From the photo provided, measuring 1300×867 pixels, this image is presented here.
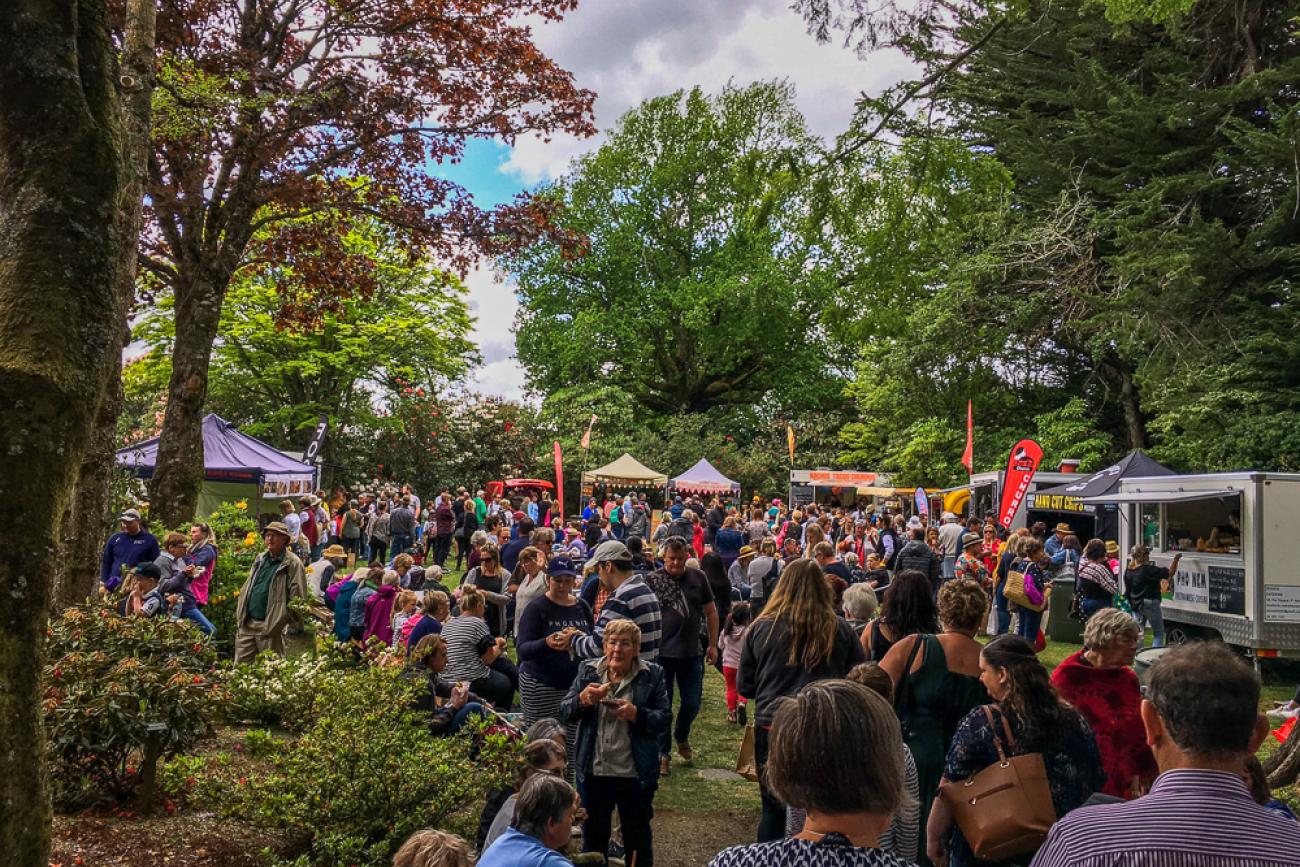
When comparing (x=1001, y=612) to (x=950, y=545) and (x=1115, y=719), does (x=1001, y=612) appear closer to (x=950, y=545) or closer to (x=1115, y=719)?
(x=950, y=545)

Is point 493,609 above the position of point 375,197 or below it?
below

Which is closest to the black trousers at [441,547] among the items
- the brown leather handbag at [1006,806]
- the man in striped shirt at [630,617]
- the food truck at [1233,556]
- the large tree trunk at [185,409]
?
the large tree trunk at [185,409]

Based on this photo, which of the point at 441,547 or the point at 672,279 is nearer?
the point at 441,547

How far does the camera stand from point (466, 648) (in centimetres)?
633

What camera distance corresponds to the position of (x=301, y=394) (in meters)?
33.1

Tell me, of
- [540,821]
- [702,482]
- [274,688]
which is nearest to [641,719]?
[540,821]

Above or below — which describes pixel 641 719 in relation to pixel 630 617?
below

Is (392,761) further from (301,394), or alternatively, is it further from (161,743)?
(301,394)

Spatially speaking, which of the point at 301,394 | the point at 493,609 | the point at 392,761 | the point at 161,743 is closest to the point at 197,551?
the point at 493,609

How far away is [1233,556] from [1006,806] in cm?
1051

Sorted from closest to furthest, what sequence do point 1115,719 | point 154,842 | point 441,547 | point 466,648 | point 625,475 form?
point 1115,719 → point 154,842 → point 466,648 → point 441,547 → point 625,475

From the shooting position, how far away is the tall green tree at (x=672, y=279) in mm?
37906

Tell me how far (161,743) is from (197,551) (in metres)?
4.74

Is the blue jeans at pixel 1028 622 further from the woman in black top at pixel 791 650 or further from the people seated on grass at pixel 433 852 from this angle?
the people seated on grass at pixel 433 852
